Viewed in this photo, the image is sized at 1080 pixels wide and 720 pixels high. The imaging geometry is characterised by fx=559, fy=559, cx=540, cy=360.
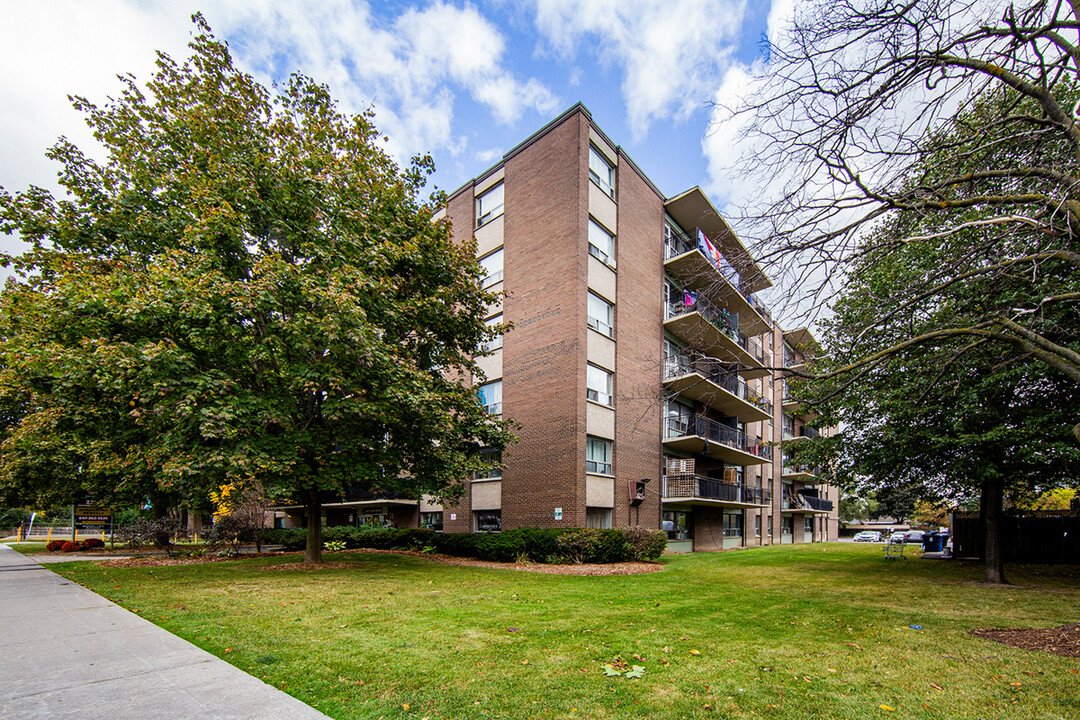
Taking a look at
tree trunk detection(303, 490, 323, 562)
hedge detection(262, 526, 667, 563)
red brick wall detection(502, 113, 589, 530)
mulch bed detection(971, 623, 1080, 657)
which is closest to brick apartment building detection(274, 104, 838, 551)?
red brick wall detection(502, 113, 589, 530)

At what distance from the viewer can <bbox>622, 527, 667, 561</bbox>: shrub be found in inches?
757

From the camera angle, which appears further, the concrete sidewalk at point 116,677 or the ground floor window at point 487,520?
the ground floor window at point 487,520

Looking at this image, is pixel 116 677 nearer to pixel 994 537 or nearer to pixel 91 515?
pixel 994 537

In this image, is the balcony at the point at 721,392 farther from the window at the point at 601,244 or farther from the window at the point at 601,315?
the window at the point at 601,244

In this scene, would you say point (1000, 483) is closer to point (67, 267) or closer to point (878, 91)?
point (878, 91)

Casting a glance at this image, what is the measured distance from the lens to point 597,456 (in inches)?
837

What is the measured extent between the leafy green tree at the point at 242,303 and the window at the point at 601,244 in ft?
22.7

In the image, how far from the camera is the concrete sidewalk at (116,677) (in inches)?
162

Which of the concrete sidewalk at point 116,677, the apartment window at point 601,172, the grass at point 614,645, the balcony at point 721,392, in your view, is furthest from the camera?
the balcony at point 721,392

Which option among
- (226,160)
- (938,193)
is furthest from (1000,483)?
(226,160)

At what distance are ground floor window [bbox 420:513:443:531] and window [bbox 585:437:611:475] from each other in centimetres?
881

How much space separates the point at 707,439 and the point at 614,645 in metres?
20.1

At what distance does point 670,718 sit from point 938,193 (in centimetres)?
703

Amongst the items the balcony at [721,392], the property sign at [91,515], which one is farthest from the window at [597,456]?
the property sign at [91,515]
